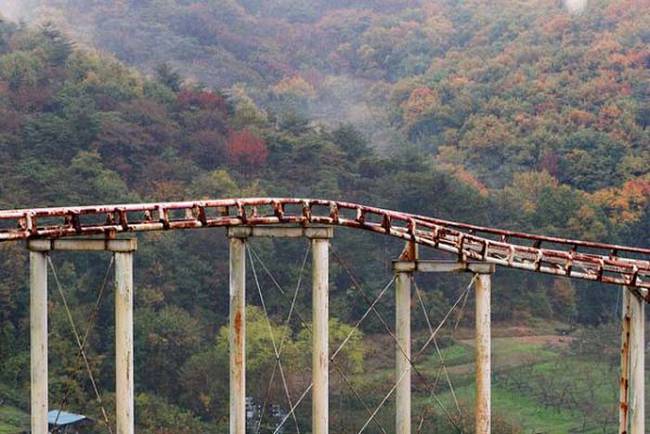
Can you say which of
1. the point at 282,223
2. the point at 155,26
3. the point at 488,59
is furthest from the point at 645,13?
the point at 282,223

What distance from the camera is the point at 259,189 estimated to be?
7931cm

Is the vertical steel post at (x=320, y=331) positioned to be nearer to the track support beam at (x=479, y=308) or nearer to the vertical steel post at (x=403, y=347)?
the track support beam at (x=479, y=308)

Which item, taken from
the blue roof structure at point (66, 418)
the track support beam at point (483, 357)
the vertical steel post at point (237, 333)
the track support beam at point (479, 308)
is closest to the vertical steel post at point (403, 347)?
the track support beam at point (479, 308)

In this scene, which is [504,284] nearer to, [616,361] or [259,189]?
[616,361]

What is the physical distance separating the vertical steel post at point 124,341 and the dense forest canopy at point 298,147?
42.1 ft

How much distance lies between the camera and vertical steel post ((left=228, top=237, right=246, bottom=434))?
33406 mm

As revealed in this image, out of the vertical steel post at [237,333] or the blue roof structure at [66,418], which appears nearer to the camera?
the vertical steel post at [237,333]

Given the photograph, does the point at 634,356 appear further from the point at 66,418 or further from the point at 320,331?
the point at 66,418

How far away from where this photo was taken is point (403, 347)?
1414 inches

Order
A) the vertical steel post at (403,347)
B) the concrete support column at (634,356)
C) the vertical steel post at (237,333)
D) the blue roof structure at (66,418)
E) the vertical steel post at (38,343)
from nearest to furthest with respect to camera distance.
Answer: the vertical steel post at (38,343), the vertical steel post at (237,333), the concrete support column at (634,356), the vertical steel post at (403,347), the blue roof structure at (66,418)

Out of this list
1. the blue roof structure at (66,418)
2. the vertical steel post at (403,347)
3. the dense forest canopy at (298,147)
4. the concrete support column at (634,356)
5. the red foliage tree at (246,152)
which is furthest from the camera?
the red foliage tree at (246,152)

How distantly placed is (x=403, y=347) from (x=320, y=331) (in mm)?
3327

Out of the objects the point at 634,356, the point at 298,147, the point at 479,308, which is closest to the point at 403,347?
the point at 479,308

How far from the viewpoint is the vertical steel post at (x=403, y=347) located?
35.2 m
